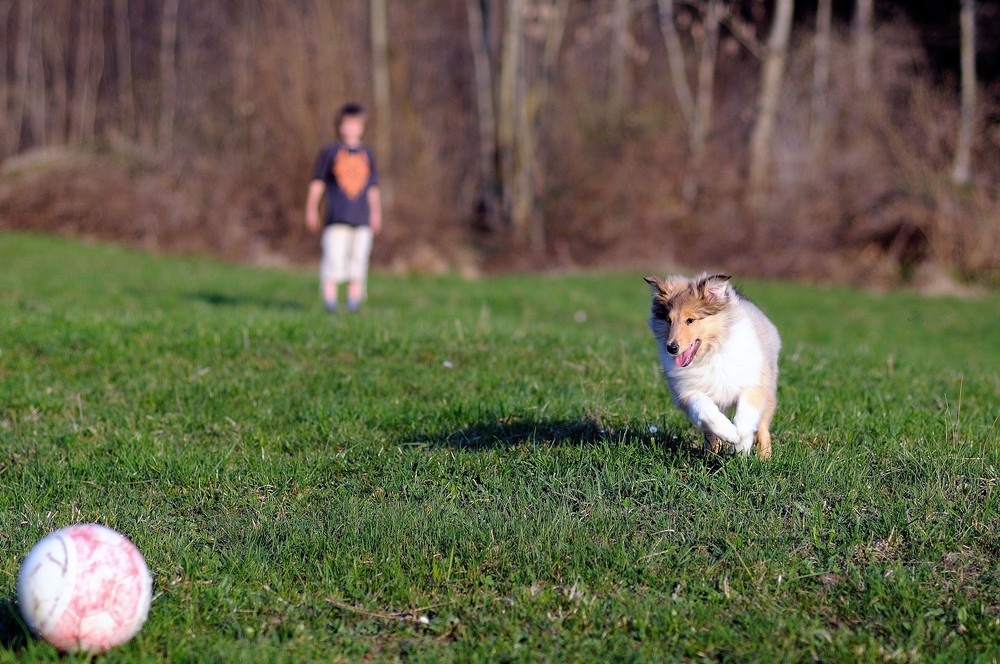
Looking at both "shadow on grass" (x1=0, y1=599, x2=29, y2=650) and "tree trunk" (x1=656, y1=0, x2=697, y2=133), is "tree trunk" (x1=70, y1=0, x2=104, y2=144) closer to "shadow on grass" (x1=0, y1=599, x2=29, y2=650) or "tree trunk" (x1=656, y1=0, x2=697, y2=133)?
"tree trunk" (x1=656, y1=0, x2=697, y2=133)

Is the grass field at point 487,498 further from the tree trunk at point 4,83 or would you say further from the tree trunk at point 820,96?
the tree trunk at point 4,83

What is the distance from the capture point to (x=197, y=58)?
35.4 m

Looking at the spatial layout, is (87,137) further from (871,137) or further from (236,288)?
(871,137)

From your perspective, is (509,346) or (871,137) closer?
(509,346)

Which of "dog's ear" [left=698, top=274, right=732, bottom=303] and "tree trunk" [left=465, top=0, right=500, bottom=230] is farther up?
"tree trunk" [left=465, top=0, right=500, bottom=230]

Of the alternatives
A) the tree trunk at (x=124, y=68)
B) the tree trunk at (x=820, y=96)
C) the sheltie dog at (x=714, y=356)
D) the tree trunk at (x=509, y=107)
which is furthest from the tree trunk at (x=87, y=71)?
the sheltie dog at (x=714, y=356)

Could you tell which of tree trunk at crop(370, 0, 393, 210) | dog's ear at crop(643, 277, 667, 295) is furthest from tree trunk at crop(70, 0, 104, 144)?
dog's ear at crop(643, 277, 667, 295)

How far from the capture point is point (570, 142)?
32.2m

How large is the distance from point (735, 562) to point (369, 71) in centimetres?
2723

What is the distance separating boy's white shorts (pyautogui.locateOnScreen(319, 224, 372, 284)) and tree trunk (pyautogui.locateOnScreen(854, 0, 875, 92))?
73.8 feet

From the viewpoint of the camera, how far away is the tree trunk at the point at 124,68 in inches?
1412

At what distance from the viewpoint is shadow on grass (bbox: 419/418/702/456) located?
20.6 feet

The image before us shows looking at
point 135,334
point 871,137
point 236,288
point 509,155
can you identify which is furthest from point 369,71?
point 135,334

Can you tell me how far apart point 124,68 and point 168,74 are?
4.33 meters
